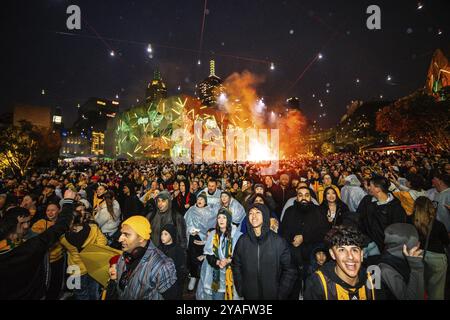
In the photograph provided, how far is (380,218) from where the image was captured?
10.9 feet

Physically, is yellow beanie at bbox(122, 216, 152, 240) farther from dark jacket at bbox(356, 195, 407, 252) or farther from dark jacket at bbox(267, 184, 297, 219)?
dark jacket at bbox(267, 184, 297, 219)

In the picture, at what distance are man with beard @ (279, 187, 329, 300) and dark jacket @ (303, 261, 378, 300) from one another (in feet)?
4.71

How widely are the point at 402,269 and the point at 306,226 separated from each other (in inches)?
57.3

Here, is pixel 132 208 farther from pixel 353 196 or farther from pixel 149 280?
pixel 353 196

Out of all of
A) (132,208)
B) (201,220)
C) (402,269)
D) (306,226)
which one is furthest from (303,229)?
(132,208)

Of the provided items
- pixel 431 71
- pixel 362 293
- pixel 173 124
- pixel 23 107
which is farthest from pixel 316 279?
pixel 173 124

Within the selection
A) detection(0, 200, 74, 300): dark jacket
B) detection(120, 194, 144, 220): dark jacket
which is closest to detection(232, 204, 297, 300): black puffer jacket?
detection(0, 200, 74, 300): dark jacket

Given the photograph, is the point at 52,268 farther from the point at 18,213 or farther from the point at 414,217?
the point at 414,217

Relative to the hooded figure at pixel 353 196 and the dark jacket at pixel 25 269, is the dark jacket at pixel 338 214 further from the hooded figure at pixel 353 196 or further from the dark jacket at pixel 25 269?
the dark jacket at pixel 25 269

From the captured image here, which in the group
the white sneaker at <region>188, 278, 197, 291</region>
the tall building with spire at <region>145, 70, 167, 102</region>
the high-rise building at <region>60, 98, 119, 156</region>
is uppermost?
the tall building with spire at <region>145, 70, 167, 102</region>

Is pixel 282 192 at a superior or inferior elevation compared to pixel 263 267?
superior

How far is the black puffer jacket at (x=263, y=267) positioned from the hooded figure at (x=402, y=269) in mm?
962

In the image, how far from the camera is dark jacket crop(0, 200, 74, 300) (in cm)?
225

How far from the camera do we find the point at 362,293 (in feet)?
6.99
